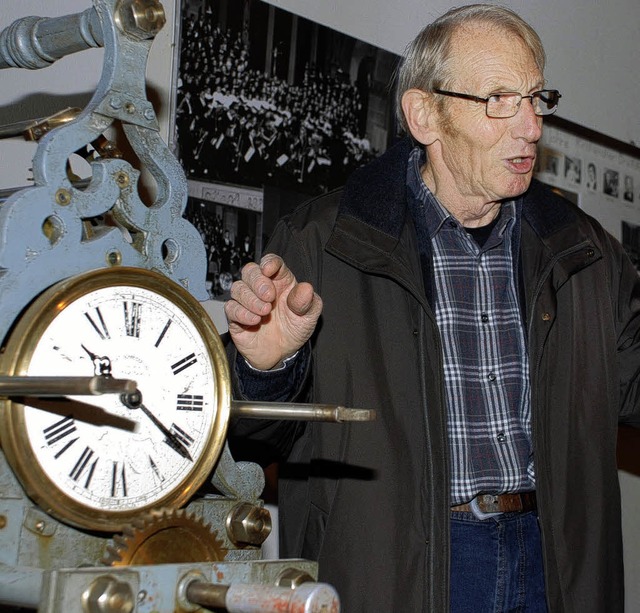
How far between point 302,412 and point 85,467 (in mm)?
232

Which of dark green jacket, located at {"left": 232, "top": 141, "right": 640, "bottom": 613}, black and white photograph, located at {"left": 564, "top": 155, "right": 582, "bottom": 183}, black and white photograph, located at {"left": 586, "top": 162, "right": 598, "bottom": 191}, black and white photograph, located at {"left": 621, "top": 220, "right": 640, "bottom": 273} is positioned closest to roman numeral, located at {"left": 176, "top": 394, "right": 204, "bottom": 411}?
dark green jacket, located at {"left": 232, "top": 141, "right": 640, "bottom": 613}

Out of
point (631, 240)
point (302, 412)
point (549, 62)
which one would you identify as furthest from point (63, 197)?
point (631, 240)

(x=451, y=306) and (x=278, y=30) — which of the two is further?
(x=278, y=30)

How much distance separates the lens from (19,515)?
89 cm

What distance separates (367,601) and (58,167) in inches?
33.1

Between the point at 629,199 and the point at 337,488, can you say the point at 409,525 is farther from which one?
the point at 629,199

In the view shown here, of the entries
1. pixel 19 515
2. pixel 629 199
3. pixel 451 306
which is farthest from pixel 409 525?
pixel 629 199

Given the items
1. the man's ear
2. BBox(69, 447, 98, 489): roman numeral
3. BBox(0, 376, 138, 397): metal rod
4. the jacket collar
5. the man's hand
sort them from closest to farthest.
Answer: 1. BBox(0, 376, 138, 397): metal rod
2. BBox(69, 447, 98, 489): roman numeral
3. the man's hand
4. the jacket collar
5. the man's ear

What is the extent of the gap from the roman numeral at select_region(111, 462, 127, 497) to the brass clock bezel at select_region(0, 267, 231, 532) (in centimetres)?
2

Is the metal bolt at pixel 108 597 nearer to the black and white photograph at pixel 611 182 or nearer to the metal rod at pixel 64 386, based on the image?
the metal rod at pixel 64 386

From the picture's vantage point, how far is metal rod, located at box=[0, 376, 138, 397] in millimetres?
802

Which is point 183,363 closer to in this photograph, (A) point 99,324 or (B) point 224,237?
(A) point 99,324

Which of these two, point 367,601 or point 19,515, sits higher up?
point 19,515

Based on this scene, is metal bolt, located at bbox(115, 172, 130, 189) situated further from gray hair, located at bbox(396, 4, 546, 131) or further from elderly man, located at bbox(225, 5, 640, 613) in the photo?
gray hair, located at bbox(396, 4, 546, 131)
